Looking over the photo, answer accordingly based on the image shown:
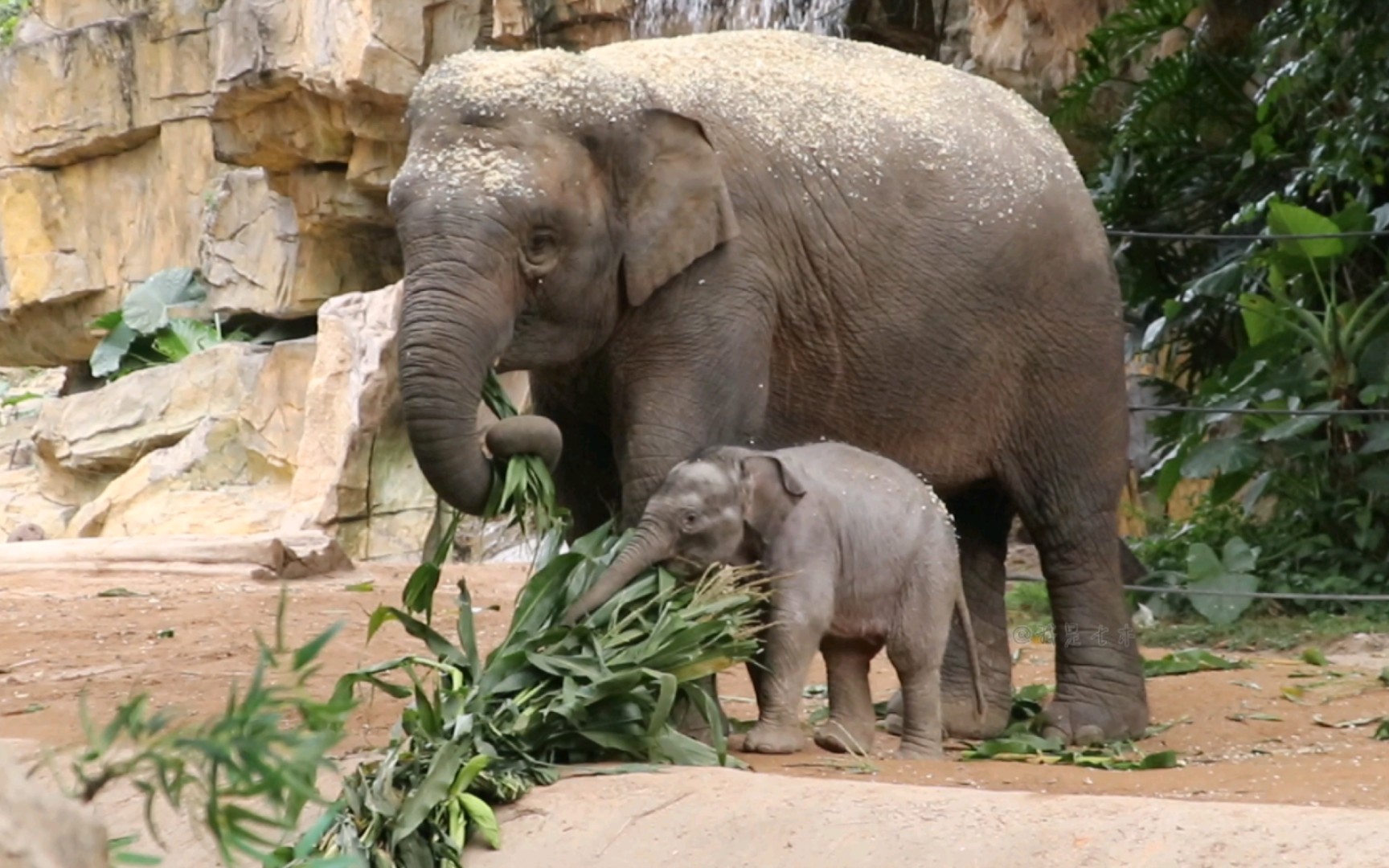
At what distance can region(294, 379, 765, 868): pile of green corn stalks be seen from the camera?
17.7 ft

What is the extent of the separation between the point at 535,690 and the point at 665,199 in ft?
4.73

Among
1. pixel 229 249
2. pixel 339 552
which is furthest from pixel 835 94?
pixel 229 249

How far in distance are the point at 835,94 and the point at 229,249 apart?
14.3 m

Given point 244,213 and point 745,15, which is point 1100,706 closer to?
point 745,15

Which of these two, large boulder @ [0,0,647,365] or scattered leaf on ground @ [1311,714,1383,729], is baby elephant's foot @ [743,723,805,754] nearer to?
scattered leaf on ground @ [1311,714,1383,729]

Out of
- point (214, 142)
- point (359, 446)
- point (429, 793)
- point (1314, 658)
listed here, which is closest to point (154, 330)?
point (214, 142)

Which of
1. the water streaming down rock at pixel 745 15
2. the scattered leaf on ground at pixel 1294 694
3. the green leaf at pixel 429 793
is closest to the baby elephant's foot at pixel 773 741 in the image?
the green leaf at pixel 429 793

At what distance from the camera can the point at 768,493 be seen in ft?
20.3

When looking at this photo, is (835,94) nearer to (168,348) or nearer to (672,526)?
(672,526)

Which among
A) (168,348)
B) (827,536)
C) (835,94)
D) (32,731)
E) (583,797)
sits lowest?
(168,348)

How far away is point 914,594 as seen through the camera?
6.36 metres

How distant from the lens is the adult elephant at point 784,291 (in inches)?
241

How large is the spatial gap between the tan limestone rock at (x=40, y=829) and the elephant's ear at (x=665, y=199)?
4.26 m

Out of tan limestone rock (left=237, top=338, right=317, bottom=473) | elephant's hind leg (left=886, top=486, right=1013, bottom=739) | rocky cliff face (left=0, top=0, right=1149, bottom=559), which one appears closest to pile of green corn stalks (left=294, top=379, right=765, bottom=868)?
elephant's hind leg (left=886, top=486, right=1013, bottom=739)
